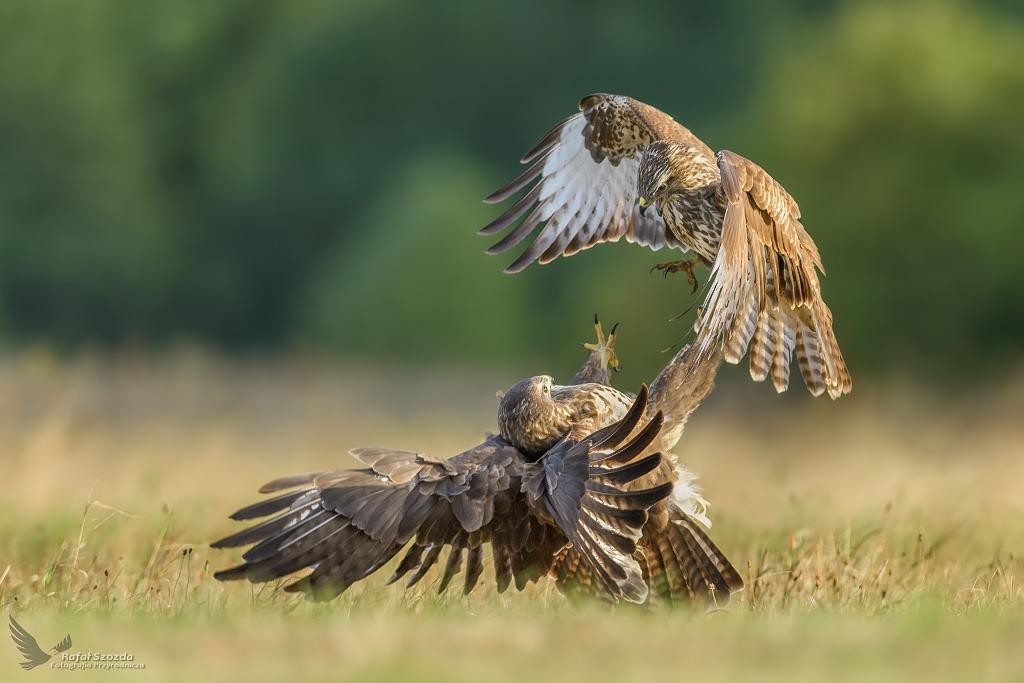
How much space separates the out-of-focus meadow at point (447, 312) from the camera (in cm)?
466

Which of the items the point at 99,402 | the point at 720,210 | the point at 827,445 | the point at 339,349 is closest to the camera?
the point at 720,210

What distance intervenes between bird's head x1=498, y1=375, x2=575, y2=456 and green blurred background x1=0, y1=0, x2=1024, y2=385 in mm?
13098

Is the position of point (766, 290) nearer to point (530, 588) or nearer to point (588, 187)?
point (588, 187)

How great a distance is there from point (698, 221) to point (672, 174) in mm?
281

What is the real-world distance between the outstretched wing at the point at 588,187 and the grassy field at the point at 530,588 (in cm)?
182

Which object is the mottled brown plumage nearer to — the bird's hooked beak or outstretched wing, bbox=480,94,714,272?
the bird's hooked beak

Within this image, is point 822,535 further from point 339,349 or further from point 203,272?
point 203,272

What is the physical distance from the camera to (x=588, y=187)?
753cm

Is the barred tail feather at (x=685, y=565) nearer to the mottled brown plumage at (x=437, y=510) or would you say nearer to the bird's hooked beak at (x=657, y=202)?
the mottled brown plumage at (x=437, y=510)

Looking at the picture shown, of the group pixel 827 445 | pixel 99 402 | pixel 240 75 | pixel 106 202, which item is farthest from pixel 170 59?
pixel 827 445

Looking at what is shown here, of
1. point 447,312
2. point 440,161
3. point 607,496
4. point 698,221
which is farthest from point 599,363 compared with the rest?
point 440,161

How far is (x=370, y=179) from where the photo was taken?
34344 millimetres

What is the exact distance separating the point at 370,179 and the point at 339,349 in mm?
9135
